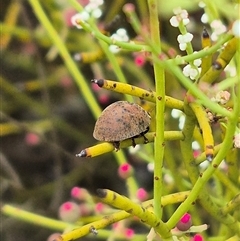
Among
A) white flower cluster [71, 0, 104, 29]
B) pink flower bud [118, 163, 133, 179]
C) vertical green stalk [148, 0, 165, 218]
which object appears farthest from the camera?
pink flower bud [118, 163, 133, 179]

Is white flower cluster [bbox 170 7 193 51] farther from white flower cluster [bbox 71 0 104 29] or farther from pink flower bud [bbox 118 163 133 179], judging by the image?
pink flower bud [bbox 118 163 133 179]

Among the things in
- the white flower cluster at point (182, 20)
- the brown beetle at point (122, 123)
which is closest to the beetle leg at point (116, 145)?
the brown beetle at point (122, 123)

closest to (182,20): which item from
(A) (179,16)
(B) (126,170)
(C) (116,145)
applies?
(A) (179,16)

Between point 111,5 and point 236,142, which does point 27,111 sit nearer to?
point 111,5

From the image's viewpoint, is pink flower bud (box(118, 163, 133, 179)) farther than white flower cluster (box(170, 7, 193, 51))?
Yes

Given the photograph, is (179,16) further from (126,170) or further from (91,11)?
(126,170)

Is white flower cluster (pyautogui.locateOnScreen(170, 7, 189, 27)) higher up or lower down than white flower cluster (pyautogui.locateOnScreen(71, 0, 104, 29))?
lower down

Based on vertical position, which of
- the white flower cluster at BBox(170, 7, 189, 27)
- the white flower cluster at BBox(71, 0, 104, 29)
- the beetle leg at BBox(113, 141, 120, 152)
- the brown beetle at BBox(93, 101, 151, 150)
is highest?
the white flower cluster at BBox(71, 0, 104, 29)

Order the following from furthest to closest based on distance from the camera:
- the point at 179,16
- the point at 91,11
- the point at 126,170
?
the point at 126,170 < the point at 91,11 < the point at 179,16

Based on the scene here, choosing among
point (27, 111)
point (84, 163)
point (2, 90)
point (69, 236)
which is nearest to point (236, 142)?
point (69, 236)

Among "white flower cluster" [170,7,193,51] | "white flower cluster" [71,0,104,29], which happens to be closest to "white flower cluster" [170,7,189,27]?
"white flower cluster" [170,7,193,51]

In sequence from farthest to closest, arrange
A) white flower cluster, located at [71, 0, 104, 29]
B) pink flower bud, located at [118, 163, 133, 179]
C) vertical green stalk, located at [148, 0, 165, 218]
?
1. pink flower bud, located at [118, 163, 133, 179]
2. white flower cluster, located at [71, 0, 104, 29]
3. vertical green stalk, located at [148, 0, 165, 218]
